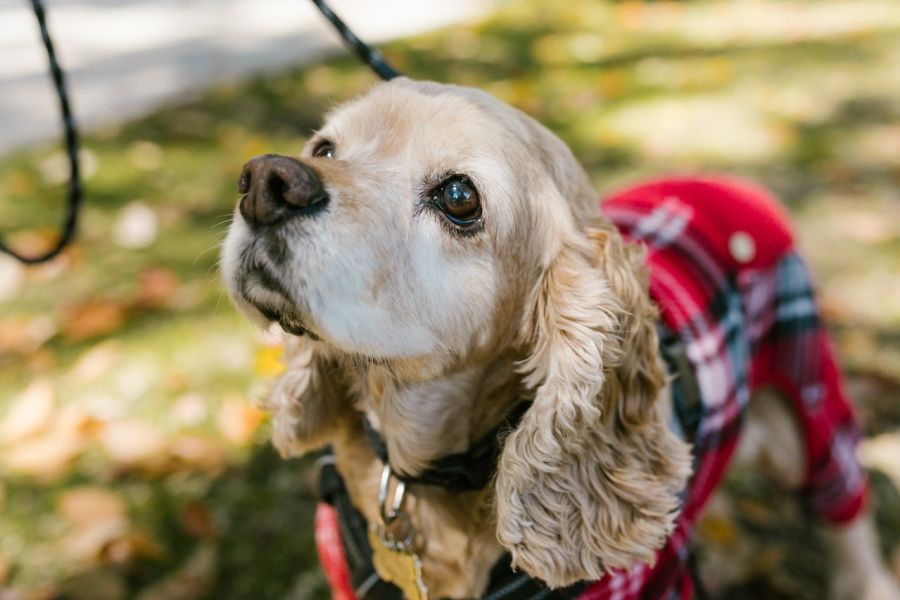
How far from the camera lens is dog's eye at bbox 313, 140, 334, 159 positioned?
1.84m

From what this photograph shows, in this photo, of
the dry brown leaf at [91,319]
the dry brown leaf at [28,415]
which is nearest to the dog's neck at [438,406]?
the dry brown leaf at [28,415]

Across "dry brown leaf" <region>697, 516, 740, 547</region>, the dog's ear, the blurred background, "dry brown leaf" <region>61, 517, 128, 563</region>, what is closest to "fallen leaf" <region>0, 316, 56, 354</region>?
the blurred background

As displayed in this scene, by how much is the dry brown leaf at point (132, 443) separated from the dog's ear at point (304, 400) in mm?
1016

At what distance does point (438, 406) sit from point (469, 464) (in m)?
0.16

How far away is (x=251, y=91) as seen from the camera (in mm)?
5496

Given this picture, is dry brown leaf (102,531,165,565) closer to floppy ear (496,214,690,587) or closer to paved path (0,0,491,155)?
floppy ear (496,214,690,587)

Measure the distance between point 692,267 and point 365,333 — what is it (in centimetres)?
103

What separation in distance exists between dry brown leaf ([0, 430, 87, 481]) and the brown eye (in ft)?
6.07

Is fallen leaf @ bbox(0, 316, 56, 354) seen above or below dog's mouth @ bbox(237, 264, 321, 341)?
below

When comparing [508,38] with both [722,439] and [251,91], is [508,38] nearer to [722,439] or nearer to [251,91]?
[251,91]

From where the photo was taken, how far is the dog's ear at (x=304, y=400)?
1.94 metres

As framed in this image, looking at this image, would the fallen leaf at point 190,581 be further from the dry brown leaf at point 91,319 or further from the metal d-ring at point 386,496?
the dry brown leaf at point 91,319

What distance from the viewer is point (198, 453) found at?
9.23 ft

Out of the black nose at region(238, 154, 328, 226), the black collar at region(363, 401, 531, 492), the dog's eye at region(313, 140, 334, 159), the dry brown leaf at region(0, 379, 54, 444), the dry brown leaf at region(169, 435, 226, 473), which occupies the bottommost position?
the dry brown leaf at region(169, 435, 226, 473)
